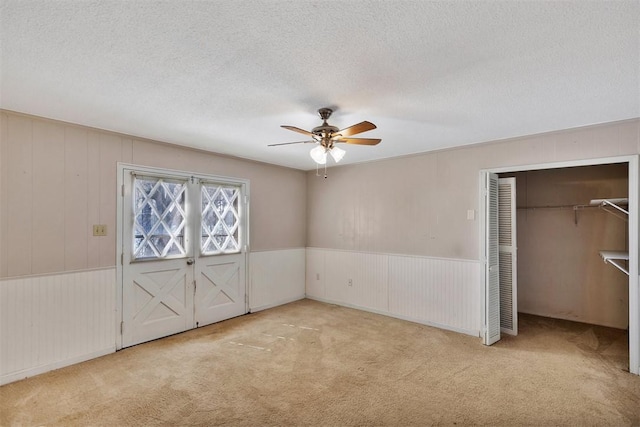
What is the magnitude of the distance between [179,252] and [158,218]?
1.73 ft

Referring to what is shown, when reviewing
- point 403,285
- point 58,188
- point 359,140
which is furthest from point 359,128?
point 58,188

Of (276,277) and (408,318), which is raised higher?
(276,277)

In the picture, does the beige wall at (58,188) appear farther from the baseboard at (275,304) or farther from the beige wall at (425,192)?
the beige wall at (425,192)

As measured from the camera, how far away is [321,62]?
198cm

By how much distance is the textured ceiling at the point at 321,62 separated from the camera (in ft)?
4.98

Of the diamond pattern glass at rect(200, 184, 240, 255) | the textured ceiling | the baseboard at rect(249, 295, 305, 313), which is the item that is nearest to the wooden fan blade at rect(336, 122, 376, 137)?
the textured ceiling

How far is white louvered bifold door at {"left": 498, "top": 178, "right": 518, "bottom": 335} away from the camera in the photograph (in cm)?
402

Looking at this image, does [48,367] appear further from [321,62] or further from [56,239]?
[321,62]

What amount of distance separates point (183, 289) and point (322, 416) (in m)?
2.60

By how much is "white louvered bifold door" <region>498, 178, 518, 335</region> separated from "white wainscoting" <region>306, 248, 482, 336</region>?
44cm

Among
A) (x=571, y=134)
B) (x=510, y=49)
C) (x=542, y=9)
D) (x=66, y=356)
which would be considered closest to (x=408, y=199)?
(x=571, y=134)

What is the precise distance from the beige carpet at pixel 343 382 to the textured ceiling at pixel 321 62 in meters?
2.42

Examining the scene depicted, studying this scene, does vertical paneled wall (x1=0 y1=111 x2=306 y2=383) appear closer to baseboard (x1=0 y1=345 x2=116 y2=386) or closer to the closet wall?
baseboard (x1=0 y1=345 x2=116 y2=386)

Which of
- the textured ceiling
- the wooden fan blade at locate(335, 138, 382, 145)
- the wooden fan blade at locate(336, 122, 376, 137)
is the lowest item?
the wooden fan blade at locate(335, 138, 382, 145)
